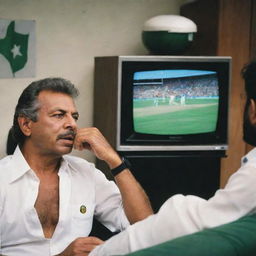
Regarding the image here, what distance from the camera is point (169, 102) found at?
309cm

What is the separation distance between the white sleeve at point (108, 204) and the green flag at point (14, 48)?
129 centimetres

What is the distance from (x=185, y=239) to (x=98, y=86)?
2.49 m

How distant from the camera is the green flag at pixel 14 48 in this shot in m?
3.29

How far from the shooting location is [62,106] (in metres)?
2.27

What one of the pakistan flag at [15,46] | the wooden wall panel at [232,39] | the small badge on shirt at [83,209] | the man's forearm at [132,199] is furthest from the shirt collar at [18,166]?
the wooden wall panel at [232,39]

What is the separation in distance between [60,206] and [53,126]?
33 cm

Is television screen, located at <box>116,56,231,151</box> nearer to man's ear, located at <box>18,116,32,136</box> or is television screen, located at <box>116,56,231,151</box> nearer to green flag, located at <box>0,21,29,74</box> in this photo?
green flag, located at <box>0,21,29,74</box>

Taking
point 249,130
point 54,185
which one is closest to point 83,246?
point 54,185

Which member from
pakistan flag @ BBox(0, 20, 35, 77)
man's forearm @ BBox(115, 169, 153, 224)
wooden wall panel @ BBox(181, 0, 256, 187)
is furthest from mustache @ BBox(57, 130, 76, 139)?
wooden wall panel @ BBox(181, 0, 256, 187)

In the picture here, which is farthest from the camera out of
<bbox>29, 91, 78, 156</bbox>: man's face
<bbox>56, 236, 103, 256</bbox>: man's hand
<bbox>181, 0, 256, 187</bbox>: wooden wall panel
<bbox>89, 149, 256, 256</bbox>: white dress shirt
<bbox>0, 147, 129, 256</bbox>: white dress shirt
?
<bbox>181, 0, 256, 187</bbox>: wooden wall panel

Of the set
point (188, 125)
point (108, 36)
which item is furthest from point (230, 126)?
point (108, 36)

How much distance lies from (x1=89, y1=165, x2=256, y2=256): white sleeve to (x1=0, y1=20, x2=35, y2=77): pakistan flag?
Answer: 227 cm

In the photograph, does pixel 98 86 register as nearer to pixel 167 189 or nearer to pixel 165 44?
pixel 165 44

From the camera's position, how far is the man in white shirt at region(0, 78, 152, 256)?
2.11 meters
